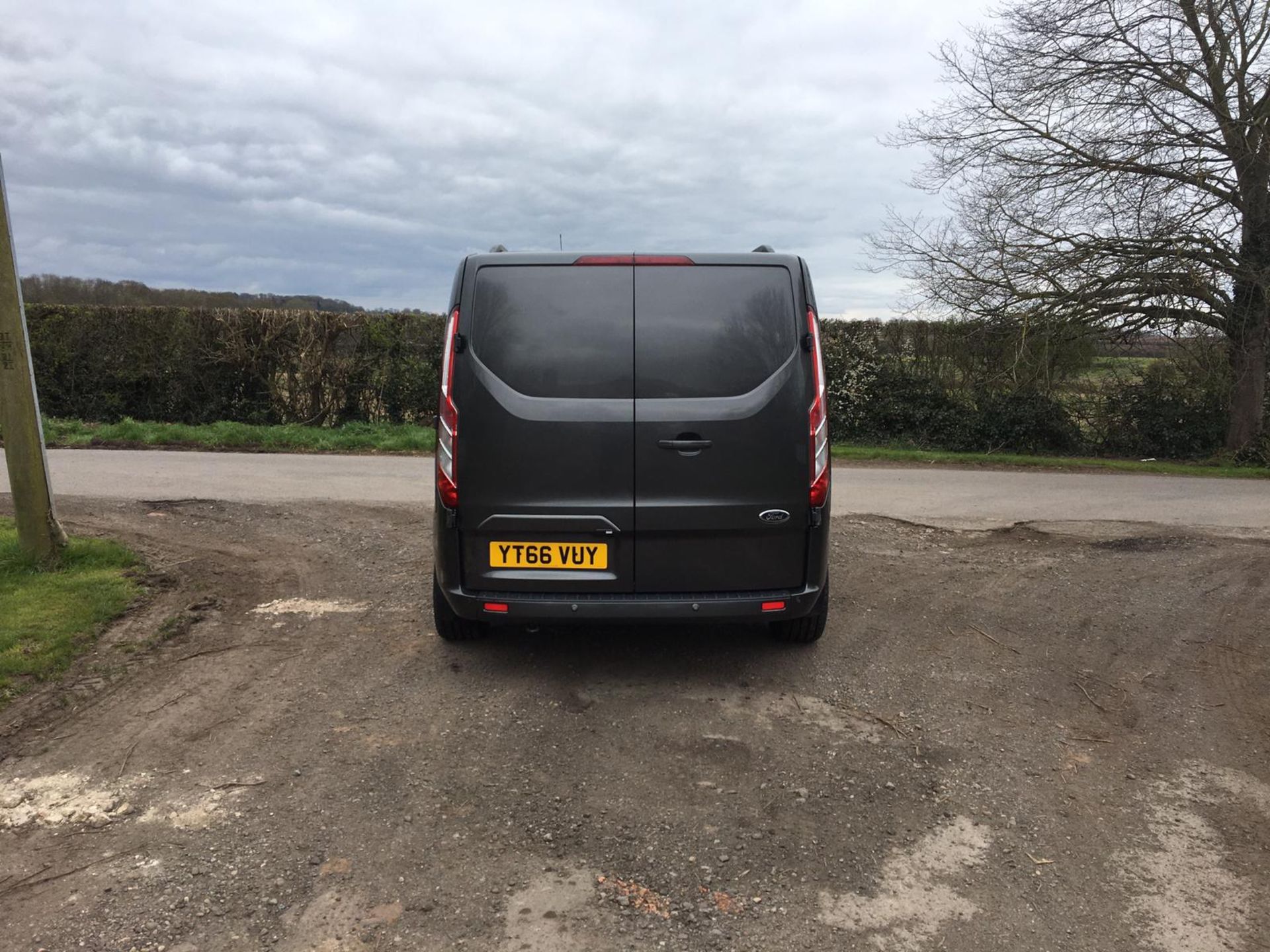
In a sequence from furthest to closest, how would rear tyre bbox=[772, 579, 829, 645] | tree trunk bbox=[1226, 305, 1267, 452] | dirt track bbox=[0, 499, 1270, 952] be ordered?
tree trunk bbox=[1226, 305, 1267, 452]
rear tyre bbox=[772, 579, 829, 645]
dirt track bbox=[0, 499, 1270, 952]

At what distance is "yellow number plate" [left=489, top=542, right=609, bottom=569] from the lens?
4.14 meters

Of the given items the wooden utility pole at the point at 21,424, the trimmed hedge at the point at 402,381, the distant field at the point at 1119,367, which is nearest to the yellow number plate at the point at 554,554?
the wooden utility pole at the point at 21,424

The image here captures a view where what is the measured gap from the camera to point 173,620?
5184 millimetres

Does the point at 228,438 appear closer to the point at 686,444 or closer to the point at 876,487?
the point at 876,487

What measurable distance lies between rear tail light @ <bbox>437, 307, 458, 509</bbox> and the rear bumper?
0.49m

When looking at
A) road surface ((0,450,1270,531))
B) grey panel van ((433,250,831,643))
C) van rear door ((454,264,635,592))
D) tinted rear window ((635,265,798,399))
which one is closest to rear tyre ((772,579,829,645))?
grey panel van ((433,250,831,643))

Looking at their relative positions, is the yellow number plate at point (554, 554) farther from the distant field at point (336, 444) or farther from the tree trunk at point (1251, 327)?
the tree trunk at point (1251, 327)

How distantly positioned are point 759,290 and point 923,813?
239cm

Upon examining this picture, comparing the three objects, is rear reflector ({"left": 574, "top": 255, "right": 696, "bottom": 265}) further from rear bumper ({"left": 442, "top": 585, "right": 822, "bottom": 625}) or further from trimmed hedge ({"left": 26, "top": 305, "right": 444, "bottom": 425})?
trimmed hedge ({"left": 26, "top": 305, "right": 444, "bottom": 425})

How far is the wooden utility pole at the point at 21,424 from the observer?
17.7 feet

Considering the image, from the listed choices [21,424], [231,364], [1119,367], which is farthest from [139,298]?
[1119,367]

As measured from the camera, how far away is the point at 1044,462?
13867mm

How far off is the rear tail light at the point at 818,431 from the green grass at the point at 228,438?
952 centimetres

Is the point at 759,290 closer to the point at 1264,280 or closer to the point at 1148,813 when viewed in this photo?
the point at 1148,813
